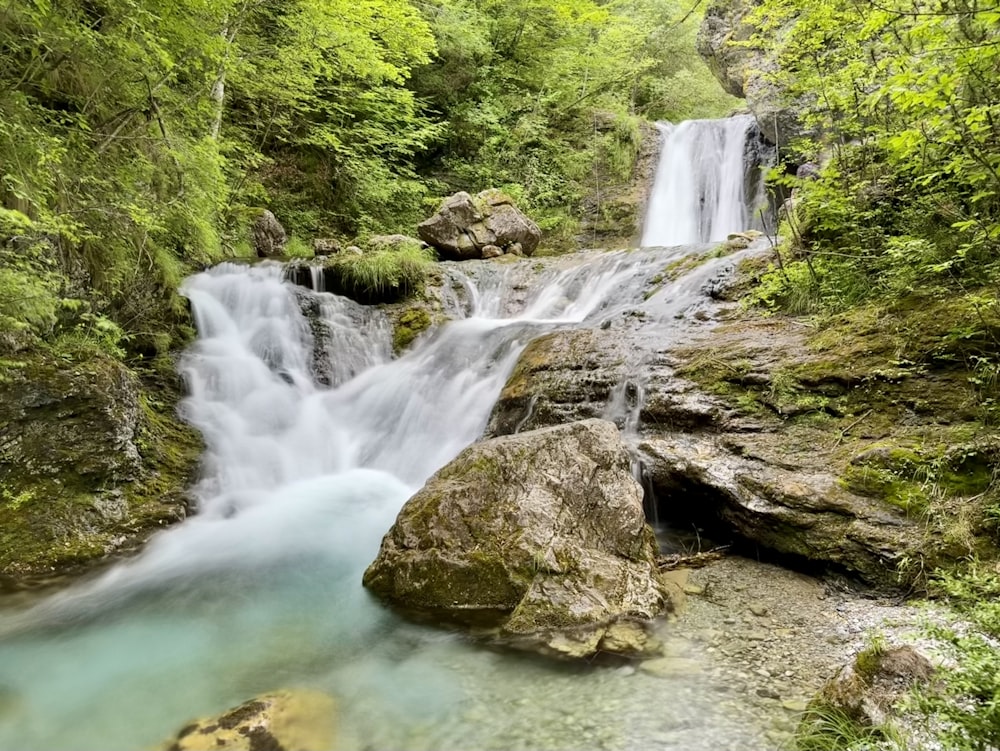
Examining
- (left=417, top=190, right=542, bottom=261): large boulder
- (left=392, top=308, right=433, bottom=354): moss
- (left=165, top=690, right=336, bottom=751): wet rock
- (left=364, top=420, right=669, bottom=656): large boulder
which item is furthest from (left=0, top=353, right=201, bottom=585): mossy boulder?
(left=417, top=190, right=542, bottom=261): large boulder

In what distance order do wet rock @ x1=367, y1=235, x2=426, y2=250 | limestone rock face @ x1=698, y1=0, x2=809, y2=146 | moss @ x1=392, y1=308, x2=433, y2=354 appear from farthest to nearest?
limestone rock face @ x1=698, y1=0, x2=809, y2=146 < wet rock @ x1=367, y1=235, x2=426, y2=250 < moss @ x1=392, y1=308, x2=433, y2=354

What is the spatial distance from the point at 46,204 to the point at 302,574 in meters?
3.88

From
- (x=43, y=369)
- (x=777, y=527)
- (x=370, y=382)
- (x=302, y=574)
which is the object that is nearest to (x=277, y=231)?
(x=370, y=382)

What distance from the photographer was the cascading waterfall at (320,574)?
9.05 feet

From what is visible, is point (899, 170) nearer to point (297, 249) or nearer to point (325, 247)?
point (325, 247)

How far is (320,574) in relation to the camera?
4566mm

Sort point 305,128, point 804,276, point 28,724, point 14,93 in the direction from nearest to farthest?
point 28,724 → point 14,93 → point 804,276 → point 305,128

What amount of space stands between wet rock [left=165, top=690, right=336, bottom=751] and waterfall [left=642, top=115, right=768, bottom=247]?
12013 millimetres

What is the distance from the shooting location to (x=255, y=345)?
817cm

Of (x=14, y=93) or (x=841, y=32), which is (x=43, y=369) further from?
(x=841, y=32)

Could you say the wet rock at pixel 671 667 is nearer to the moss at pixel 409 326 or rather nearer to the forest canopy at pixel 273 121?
the forest canopy at pixel 273 121

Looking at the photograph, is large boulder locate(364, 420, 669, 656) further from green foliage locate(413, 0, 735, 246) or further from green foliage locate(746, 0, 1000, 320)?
green foliage locate(413, 0, 735, 246)

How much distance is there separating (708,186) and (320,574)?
13686 mm

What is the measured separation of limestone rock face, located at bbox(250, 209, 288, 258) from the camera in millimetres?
11734
